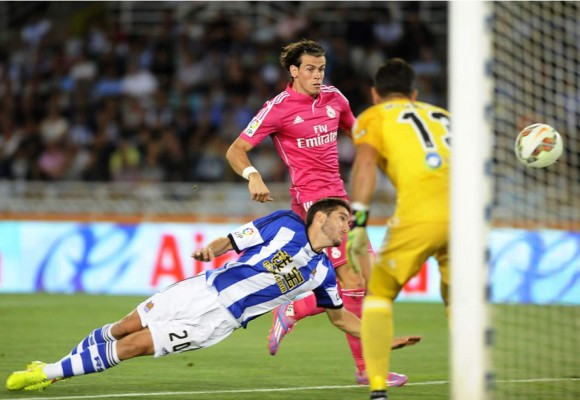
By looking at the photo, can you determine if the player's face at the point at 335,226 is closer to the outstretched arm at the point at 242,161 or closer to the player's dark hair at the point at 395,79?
the outstretched arm at the point at 242,161

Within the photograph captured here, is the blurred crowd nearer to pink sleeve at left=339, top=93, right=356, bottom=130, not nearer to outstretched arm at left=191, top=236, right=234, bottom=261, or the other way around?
pink sleeve at left=339, top=93, right=356, bottom=130

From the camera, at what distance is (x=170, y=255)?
15.5m

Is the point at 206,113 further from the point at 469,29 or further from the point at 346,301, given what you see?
the point at 469,29

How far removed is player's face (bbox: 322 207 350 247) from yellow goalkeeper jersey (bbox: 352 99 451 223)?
1.86ft

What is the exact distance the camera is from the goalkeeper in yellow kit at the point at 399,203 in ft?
20.6

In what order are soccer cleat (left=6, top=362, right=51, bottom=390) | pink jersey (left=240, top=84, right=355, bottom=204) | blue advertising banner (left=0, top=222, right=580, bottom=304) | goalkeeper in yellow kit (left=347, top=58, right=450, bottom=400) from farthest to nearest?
blue advertising banner (left=0, top=222, right=580, bottom=304)
pink jersey (left=240, top=84, right=355, bottom=204)
soccer cleat (left=6, top=362, right=51, bottom=390)
goalkeeper in yellow kit (left=347, top=58, right=450, bottom=400)

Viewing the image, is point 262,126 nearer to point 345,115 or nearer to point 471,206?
point 345,115

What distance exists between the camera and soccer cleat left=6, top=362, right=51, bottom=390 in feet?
23.1

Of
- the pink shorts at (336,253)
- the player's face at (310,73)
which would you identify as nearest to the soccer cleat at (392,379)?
the pink shorts at (336,253)

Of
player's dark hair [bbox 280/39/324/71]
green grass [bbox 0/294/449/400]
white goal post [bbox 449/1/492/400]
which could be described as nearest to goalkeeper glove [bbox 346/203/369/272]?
white goal post [bbox 449/1/492/400]

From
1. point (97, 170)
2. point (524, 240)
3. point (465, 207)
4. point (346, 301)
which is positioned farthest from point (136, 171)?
point (465, 207)

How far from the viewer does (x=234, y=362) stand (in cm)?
914

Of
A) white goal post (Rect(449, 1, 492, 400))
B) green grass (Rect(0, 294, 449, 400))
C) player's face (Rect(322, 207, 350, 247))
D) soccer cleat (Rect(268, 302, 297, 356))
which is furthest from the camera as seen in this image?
soccer cleat (Rect(268, 302, 297, 356))

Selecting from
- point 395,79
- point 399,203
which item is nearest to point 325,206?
point 399,203
